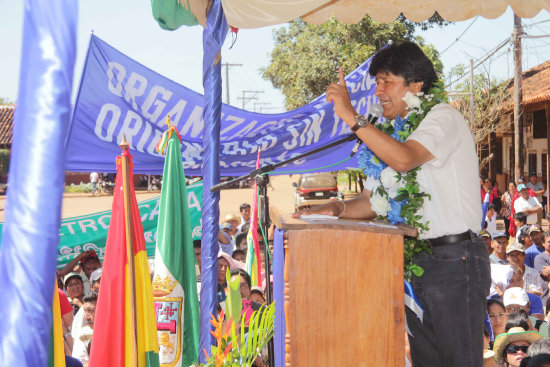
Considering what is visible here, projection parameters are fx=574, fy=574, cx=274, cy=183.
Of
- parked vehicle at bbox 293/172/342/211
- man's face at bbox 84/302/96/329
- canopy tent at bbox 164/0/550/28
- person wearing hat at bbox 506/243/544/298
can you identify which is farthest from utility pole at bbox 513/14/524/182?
man's face at bbox 84/302/96/329

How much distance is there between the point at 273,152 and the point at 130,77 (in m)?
1.42

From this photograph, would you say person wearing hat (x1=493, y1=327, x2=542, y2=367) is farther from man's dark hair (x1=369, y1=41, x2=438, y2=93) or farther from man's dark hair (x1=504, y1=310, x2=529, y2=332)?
man's dark hair (x1=369, y1=41, x2=438, y2=93)

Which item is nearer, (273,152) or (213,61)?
(213,61)

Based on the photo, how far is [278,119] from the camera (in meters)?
5.03

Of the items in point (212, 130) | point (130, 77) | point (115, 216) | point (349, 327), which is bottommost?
point (349, 327)

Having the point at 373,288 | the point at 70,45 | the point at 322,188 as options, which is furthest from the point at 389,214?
the point at 322,188

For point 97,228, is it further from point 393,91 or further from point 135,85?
point 393,91

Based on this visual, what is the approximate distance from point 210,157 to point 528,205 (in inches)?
451

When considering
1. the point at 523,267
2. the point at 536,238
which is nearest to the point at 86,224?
the point at 523,267

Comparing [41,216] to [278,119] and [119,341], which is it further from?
[278,119]

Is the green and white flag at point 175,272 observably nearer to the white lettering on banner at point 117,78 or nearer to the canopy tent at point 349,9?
the white lettering on banner at point 117,78

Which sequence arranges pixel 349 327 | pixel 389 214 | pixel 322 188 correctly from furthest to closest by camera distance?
pixel 322 188
pixel 389 214
pixel 349 327

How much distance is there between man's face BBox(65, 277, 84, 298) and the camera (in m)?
5.96

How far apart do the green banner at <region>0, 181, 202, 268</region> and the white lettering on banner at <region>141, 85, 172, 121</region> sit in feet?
5.20
